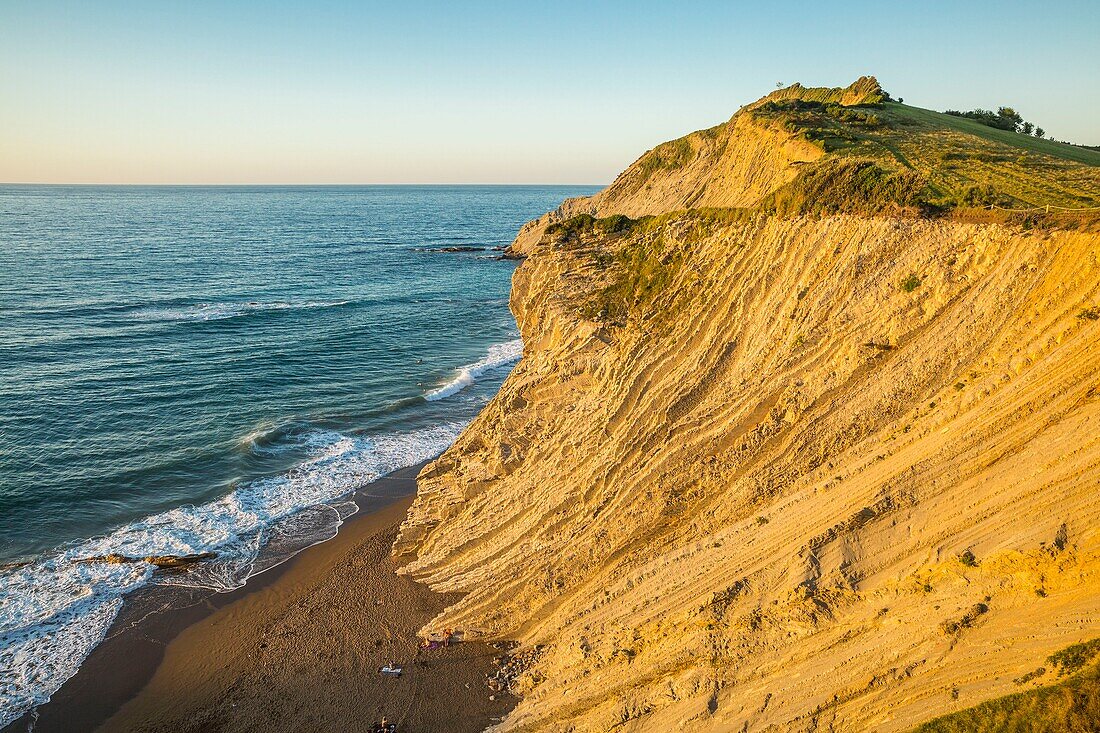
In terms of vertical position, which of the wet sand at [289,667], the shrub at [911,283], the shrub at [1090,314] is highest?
the shrub at [911,283]

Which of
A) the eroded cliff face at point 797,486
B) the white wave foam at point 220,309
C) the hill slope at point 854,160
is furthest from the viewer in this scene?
the white wave foam at point 220,309

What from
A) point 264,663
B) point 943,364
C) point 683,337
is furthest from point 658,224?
point 264,663

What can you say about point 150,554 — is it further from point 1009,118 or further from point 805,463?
point 1009,118

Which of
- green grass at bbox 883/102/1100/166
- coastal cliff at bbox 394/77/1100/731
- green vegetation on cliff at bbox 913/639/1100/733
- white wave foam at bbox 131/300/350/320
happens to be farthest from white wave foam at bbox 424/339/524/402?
green vegetation on cliff at bbox 913/639/1100/733

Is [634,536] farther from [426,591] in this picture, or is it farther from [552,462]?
[426,591]

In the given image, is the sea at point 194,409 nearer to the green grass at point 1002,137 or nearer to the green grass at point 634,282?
the green grass at point 634,282

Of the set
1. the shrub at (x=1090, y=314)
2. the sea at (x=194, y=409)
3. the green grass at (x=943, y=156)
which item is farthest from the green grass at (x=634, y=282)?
the sea at (x=194, y=409)
